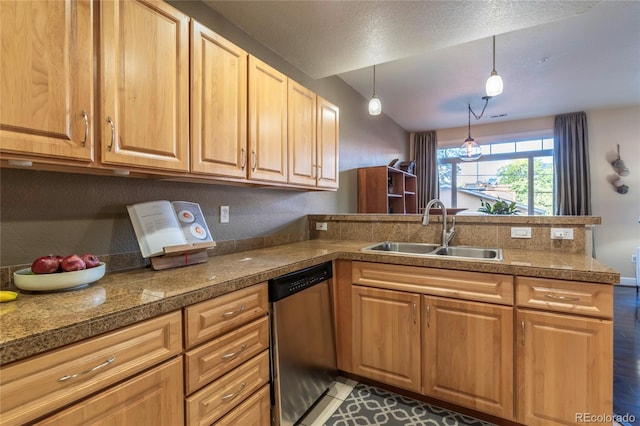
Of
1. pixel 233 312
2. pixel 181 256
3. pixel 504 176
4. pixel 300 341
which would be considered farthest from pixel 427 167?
pixel 233 312

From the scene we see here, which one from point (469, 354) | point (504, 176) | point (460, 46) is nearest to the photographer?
point (469, 354)

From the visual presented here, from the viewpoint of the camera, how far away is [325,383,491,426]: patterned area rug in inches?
65.9

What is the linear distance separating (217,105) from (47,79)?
2.31 feet

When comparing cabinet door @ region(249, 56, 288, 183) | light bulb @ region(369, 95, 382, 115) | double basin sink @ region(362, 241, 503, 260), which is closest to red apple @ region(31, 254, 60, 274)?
cabinet door @ region(249, 56, 288, 183)

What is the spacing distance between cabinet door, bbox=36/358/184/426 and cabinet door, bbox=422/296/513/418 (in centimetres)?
134

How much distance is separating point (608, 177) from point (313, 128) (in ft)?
17.6

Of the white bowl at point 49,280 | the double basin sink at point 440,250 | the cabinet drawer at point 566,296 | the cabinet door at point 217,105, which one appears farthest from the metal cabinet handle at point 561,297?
the white bowl at point 49,280

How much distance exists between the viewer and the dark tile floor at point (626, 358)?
180cm

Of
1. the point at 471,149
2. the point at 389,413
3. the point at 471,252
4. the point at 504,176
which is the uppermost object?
the point at 471,149

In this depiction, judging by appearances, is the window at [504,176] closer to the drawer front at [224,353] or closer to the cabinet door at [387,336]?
the cabinet door at [387,336]

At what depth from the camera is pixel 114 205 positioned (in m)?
1.46

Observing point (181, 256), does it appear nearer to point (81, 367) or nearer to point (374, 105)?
point (81, 367)

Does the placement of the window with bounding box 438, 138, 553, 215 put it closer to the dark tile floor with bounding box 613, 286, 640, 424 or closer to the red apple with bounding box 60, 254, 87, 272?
the dark tile floor with bounding box 613, 286, 640, 424

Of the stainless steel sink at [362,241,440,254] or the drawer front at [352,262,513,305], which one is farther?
the stainless steel sink at [362,241,440,254]
